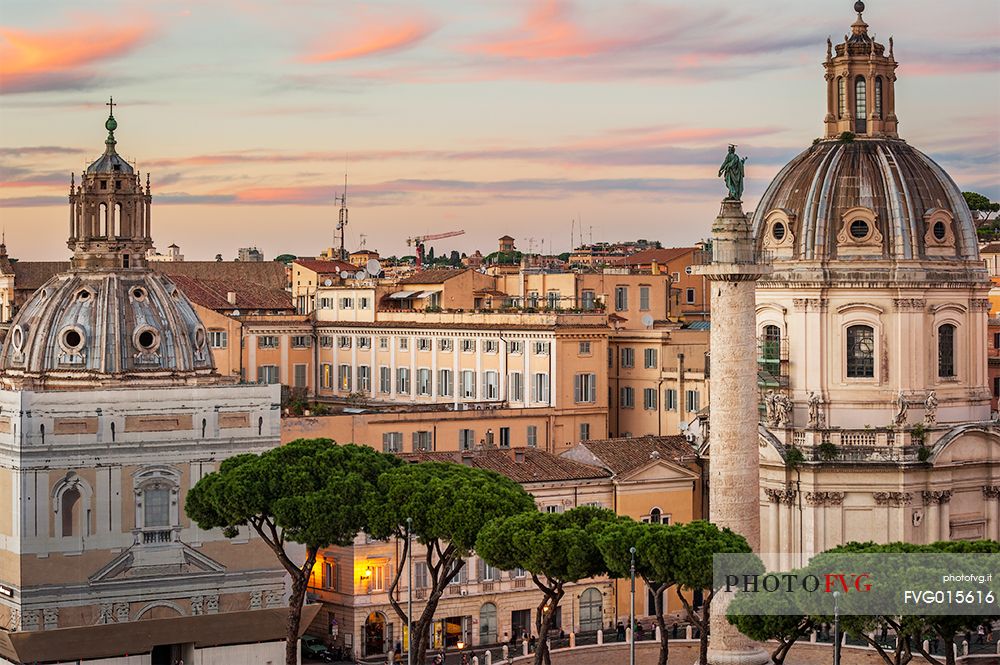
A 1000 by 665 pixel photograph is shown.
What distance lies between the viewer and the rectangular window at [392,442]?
83250 millimetres

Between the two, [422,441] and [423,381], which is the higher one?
[423,381]

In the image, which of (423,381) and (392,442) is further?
(423,381)

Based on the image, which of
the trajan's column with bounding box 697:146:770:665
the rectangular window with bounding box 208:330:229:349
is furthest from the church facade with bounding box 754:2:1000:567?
the rectangular window with bounding box 208:330:229:349

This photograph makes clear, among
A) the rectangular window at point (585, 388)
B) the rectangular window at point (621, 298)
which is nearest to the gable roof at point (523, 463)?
the rectangular window at point (585, 388)

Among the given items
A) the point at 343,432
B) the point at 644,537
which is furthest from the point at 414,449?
the point at 644,537

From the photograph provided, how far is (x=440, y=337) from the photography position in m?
96.4

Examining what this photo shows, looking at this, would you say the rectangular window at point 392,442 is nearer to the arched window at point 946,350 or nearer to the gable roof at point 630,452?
the gable roof at point 630,452

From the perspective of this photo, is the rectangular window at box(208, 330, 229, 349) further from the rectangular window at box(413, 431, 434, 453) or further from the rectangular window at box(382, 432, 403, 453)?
the rectangular window at box(382, 432, 403, 453)

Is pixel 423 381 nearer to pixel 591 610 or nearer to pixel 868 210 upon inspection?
pixel 591 610

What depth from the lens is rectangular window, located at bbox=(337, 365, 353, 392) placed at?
102188 millimetres

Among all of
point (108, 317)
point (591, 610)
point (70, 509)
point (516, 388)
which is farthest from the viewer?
point (516, 388)

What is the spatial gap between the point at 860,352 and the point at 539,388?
16.6m

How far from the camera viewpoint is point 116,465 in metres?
69.8

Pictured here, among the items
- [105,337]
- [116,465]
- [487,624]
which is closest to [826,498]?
[487,624]
